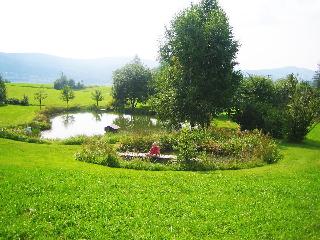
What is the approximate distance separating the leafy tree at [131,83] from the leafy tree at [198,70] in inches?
2012

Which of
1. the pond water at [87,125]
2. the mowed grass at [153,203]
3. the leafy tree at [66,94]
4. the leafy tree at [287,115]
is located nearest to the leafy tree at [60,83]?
the leafy tree at [66,94]

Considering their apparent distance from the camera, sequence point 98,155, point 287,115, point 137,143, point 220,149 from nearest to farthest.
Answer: point 98,155
point 220,149
point 137,143
point 287,115

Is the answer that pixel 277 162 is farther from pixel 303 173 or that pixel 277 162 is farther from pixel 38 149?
pixel 38 149

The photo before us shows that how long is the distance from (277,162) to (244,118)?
20.5 m

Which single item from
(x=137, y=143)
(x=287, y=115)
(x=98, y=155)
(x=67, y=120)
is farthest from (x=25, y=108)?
(x=287, y=115)

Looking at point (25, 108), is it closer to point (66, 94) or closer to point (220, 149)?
point (66, 94)

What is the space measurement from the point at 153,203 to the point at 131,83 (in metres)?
86.4

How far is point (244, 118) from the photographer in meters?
53.8

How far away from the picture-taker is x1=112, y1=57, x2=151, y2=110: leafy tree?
104812mm

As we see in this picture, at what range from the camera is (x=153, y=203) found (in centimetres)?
1980

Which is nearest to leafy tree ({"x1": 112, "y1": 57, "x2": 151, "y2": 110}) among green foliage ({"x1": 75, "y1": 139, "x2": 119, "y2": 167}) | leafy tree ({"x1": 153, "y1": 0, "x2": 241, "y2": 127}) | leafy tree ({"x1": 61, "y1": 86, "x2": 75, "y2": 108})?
leafy tree ({"x1": 61, "y1": 86, "x2": 75, "y2": 108})

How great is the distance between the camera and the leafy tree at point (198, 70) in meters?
51.0

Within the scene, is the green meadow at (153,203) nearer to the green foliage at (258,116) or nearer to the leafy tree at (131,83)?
the green foliage at (258,116)

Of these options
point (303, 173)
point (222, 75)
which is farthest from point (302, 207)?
point (222, 75)
